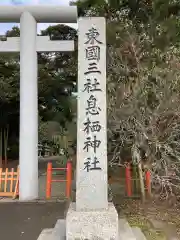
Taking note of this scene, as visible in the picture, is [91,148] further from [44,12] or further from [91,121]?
[44,12]

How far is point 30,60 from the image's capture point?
9.40 metres

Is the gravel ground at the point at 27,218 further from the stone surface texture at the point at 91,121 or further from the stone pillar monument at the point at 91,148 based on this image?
the stone surface texture at the point at 91,121

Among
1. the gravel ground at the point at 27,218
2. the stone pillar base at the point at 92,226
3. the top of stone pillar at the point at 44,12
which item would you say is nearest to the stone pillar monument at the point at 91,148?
the stone pillar base at the point at 92,226

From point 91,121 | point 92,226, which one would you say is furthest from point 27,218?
point 91,121

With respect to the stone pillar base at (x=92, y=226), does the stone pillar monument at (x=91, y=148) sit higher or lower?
higher

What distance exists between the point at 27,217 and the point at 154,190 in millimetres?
3116

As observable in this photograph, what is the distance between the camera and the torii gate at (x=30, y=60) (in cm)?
922

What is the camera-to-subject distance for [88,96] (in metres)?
5.30

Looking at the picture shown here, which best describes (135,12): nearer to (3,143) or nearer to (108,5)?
(108,5)

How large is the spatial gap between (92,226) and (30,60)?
228 inches

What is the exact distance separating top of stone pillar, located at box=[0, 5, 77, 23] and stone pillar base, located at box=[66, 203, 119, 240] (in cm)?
611

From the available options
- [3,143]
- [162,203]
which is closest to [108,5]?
[162,203]

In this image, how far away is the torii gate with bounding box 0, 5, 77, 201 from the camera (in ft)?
30.2

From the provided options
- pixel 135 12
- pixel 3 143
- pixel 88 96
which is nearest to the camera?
pixel 88 96
